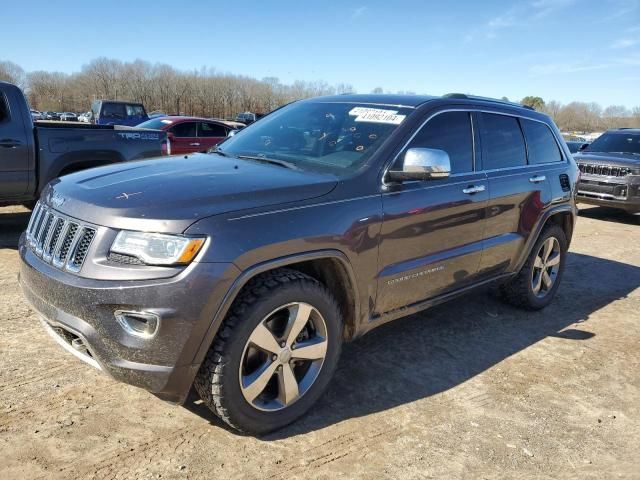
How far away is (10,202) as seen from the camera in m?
6.60

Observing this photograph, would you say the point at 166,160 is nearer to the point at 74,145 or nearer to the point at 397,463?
the point at 397,463

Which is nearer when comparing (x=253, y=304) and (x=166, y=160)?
(x=253, y=304)

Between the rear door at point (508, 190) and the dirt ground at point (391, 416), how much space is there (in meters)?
0.73

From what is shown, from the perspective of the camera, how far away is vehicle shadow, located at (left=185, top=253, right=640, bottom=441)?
10.7 ft

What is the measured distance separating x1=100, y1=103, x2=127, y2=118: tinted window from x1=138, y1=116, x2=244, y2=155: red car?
443 inches

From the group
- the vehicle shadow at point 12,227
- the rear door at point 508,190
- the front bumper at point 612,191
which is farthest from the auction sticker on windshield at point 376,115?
the front bumper at point 612,191

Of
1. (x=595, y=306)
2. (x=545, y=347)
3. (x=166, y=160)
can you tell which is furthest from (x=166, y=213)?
(x=595, y=306)

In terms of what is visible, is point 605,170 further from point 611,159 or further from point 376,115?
point 376,115

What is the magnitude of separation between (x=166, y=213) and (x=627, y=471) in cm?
270

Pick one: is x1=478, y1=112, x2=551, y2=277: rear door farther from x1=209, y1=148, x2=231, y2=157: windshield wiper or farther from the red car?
the red car

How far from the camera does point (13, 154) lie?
20.8ft

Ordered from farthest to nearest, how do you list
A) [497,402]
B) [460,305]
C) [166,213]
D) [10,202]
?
[10,202], [460,305], [497,402], [166,213]

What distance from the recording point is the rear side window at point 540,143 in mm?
4773

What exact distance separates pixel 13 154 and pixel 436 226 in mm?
5289
